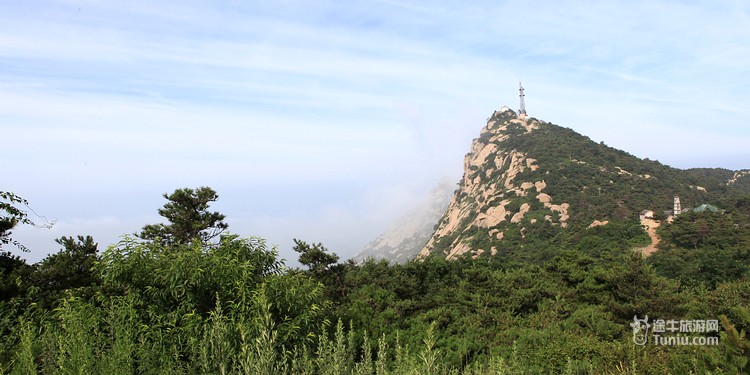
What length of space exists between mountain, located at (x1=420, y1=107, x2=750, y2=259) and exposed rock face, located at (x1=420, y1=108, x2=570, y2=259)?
7.3 inches

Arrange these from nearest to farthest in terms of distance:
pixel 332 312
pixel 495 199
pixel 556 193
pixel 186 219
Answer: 1. pixel 332 312
2. pixel 186 219
3. pixel 556 193
4. pixel 495 199

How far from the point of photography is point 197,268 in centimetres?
904

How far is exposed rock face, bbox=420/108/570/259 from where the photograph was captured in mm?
59500

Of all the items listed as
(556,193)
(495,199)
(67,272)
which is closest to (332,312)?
(67,272)

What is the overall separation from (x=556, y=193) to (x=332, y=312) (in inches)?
2245

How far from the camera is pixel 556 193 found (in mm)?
63438

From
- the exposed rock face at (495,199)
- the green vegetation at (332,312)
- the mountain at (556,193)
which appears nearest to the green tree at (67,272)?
the green vegetation at (332,312)

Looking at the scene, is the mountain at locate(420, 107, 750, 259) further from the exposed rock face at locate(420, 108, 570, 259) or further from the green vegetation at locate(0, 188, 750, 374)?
the green vegetation at locate(0, 188, 750, 374)

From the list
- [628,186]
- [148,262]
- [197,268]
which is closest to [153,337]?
[197,268]

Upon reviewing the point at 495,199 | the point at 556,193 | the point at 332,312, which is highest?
the point at 556,193

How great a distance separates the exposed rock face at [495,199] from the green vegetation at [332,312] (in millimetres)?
29100

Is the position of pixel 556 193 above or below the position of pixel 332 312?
above

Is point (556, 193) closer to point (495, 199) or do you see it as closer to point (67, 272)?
point (495, 199)

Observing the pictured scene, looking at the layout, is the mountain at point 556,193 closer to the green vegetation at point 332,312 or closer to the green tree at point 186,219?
the green vegetation at point 332,312
